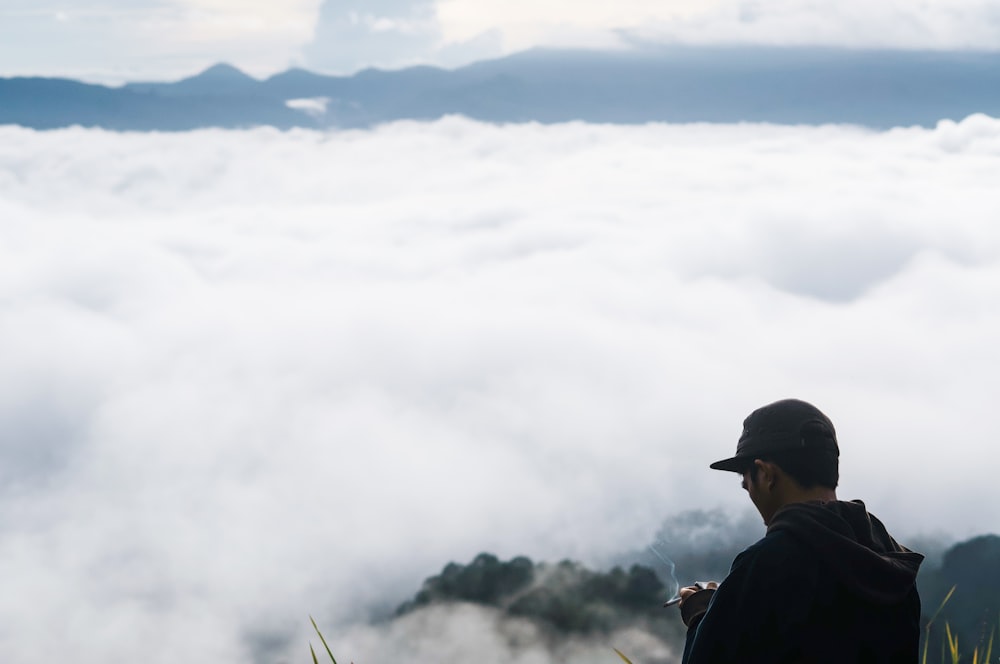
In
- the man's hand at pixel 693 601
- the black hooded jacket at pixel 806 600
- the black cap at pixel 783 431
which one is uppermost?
the black cap at pixel 783 431

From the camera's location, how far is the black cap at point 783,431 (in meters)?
2.80

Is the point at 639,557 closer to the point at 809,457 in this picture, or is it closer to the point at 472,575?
the point at 472,575

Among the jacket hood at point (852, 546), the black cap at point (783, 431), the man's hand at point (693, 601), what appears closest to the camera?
the jacket hood at point (852, 546)

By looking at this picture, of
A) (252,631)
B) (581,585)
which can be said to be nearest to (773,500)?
(581,585)

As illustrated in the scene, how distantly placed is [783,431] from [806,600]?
0.51 metres

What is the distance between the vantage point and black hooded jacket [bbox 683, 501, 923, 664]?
8.71 ft

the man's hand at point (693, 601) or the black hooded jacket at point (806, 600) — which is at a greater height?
the black hooded jacket at point (806, 600)

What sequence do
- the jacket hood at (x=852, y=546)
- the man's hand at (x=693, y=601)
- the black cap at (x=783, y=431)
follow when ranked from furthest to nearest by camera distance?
the man's hand at (x=693, y=601) < the black cap at (x=783, y=431) < the jacket hood at (x=852, y=546)

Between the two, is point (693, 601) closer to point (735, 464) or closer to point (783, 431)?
point (735, 464)

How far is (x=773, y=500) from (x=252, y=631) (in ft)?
694

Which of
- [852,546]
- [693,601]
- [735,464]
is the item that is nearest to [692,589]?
[693,601]

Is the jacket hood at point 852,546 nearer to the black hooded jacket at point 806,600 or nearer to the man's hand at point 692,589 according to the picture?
the black hooded jacket at point 806,600

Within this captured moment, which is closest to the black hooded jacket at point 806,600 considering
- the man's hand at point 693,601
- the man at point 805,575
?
the man at point 805,575

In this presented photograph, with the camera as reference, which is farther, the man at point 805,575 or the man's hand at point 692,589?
the man's hand at point 692,589
